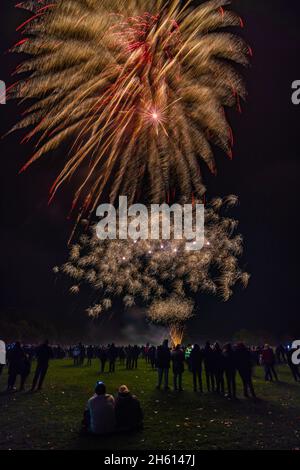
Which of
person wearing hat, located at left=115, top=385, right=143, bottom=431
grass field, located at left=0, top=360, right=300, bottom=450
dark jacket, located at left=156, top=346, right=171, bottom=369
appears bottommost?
grass field, located at left=0, top=360, right=300, bottom=450

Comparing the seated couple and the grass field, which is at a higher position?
the seated couple

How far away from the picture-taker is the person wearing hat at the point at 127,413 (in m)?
9.25

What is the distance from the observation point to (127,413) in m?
9.27

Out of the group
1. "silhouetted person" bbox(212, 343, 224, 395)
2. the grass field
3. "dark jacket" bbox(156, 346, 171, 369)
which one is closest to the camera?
the grass field

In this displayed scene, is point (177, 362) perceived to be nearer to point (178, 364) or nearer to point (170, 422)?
point (178, 364)

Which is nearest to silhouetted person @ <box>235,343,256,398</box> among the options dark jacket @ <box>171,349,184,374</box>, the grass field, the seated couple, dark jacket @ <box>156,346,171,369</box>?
the grass field

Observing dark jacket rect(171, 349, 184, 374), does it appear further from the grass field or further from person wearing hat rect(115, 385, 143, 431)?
person wearing hat rect(115, 385, 143, 431)

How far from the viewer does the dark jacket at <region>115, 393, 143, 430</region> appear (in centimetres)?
925

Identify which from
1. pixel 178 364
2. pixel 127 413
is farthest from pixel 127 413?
pixel 178 364

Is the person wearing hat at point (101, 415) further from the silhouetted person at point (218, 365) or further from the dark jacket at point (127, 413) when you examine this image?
the silhouetted person at point (218, 365)

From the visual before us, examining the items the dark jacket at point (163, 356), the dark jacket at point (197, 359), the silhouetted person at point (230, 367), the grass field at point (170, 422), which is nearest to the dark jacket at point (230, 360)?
the silhouetted person at point (230, 367)

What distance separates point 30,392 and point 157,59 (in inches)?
505
